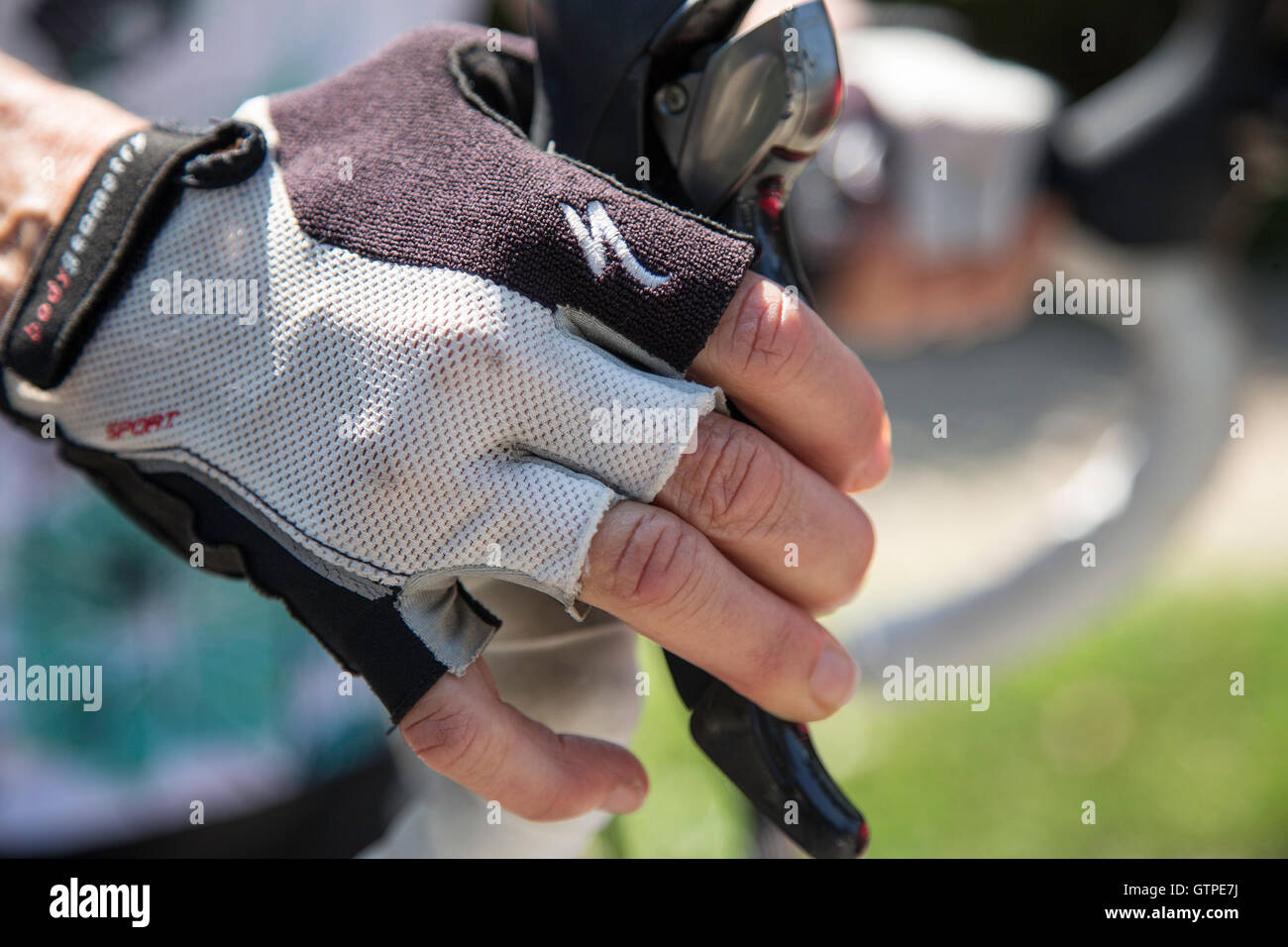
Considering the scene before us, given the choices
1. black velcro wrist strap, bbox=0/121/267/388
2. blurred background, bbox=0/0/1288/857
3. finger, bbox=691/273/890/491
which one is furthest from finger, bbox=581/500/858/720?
black velcro wrist strap, bbox=0/121/267/388

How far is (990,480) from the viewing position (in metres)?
5.24

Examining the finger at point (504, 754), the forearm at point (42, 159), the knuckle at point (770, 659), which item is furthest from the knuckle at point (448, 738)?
the forearm at point (42, 159)

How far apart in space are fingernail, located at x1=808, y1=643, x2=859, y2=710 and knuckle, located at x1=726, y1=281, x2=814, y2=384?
0.80 ft

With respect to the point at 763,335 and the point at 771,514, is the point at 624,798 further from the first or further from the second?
the point at 763,335

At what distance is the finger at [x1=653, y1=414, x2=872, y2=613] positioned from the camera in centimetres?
86

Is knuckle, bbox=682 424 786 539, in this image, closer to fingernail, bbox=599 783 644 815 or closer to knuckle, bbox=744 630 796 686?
knuckle, bbox=744 630 796 686

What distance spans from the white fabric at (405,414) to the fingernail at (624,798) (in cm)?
21

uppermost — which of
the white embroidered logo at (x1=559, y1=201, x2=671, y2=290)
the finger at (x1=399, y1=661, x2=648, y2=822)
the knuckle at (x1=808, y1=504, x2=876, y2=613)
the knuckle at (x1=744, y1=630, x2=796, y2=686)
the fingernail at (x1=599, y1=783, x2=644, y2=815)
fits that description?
the white embroidered logo at (x1=559, y1=201, x2=671, y2=290)

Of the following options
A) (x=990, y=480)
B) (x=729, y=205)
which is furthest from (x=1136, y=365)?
(x=990, y=480)

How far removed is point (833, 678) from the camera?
0.92m

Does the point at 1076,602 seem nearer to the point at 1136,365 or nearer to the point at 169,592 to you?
the point at 1136,365

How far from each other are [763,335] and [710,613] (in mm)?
221

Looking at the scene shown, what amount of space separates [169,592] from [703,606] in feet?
2.92

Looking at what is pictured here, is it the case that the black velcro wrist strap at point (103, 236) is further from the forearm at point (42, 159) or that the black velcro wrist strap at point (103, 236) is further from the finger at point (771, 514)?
the finger at point (771, 514)
